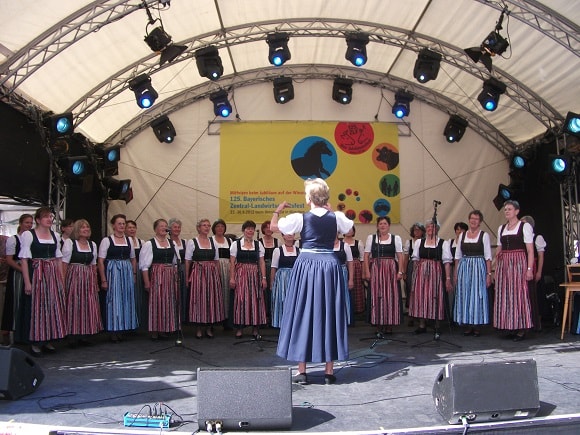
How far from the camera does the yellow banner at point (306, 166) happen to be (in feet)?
28.6

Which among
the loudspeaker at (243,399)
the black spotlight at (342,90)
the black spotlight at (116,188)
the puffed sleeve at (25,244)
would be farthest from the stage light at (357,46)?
the loudspeaker at (243,399)

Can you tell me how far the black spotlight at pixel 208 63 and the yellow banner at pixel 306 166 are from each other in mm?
1571

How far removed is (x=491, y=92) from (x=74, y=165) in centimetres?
530

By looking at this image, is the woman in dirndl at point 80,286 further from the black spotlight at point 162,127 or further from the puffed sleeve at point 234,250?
the black spotlight at point 162,127

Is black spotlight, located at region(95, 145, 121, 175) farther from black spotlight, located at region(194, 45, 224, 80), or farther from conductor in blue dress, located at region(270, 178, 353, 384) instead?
conductor in blue dress, located at region(270, 178, 353, 384)

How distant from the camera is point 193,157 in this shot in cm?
878

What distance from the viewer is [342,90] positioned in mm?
8688

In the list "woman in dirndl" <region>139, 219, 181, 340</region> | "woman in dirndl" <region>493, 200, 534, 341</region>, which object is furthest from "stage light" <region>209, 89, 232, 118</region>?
"woman in dirndl" <region>493, 200, 534, 341</region>

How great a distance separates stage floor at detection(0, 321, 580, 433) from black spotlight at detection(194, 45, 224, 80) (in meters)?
3.29

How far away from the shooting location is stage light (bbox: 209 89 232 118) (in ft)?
28.3

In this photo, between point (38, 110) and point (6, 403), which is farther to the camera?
point (38, 110)

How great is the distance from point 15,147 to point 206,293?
2588 mm

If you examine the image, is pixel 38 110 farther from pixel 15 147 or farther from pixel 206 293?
pixel 206 293

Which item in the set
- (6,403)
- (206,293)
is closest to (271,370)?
(6,403)
